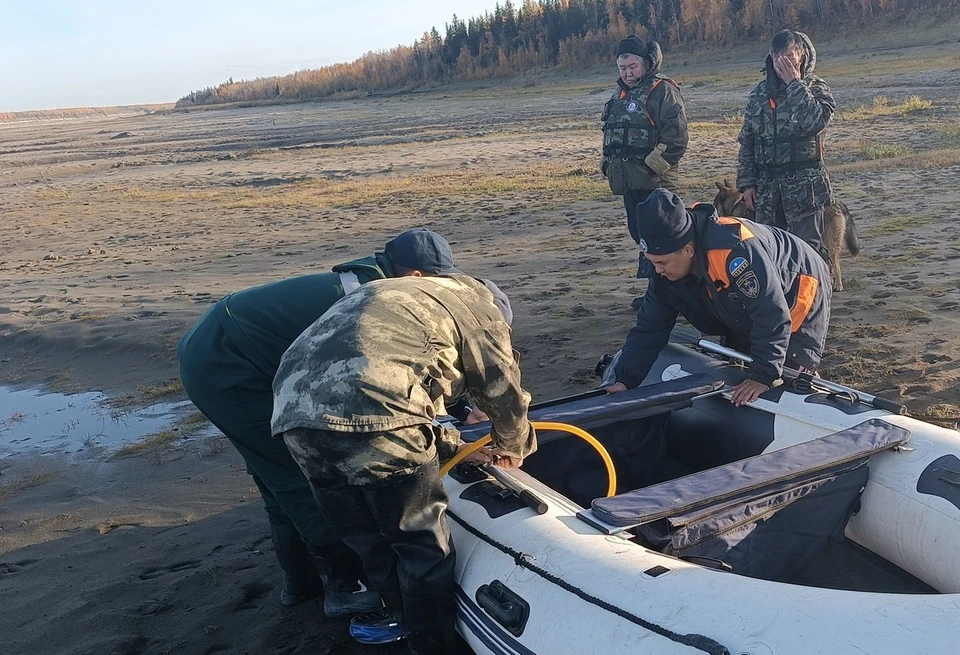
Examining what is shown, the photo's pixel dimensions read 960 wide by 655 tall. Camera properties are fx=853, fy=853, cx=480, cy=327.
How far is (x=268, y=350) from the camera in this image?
2.85 m

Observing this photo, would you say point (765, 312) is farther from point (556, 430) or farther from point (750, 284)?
point (556, 430)

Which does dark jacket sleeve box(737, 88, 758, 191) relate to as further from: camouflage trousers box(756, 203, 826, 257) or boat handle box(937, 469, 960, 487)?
boat handle box(937, 469, 960, 487)

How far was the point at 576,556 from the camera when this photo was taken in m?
2.45

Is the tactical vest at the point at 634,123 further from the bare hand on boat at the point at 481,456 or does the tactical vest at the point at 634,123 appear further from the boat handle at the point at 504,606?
the boat handle at the point at 504,606

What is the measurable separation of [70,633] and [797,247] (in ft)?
11.0

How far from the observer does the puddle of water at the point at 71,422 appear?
5332 mm

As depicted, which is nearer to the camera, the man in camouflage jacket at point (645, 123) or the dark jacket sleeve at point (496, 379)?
the dark jacket sleeve at point (496, 379)

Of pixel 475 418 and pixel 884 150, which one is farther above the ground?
pixel 884 150

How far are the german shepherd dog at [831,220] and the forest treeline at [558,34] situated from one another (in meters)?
29.8

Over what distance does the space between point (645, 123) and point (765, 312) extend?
107 inches

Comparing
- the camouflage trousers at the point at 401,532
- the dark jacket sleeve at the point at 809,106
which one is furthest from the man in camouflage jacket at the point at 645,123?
the camouflage trousers at the point at 401,532

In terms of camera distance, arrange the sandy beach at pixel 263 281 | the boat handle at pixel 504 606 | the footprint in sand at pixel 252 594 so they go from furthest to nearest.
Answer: the sandy beach at pixel 263 281
the footprint in sand at pixel 252 594
the boat handle at pixel 504 606

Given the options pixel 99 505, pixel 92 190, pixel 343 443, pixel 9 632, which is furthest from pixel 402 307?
pixel 92 190

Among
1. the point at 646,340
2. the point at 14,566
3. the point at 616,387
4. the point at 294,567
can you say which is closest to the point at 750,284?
the point at 646,340
